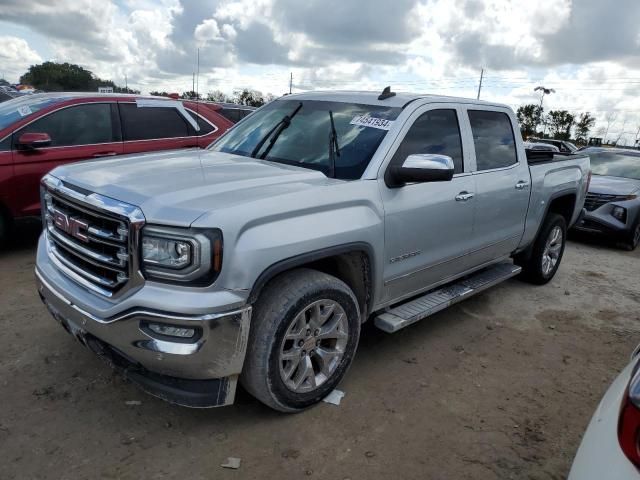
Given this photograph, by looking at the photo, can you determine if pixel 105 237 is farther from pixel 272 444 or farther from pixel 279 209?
pixel 272 444

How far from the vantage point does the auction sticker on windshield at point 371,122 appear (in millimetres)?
3427

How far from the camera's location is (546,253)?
5.61 meters

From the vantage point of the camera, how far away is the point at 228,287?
2391 mm

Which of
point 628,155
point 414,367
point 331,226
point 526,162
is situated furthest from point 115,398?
point 628,155

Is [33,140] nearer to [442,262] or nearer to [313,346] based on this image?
[313,346]

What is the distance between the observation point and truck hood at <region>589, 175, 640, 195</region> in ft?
27.1

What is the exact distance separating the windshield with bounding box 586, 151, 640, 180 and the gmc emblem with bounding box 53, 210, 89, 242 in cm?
923

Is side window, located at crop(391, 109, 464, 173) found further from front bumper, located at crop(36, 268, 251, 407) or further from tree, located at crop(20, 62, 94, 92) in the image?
tree, located at crop(20, 62, 94, 92)

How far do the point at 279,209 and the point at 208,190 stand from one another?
0.39 m

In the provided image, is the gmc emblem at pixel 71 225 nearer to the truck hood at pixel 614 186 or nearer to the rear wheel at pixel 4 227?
the rear wheel at pixel 4 227

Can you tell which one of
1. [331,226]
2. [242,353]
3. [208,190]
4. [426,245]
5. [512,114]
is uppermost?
[512,114]

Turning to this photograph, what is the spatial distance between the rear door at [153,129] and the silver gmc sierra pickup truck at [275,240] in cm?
246

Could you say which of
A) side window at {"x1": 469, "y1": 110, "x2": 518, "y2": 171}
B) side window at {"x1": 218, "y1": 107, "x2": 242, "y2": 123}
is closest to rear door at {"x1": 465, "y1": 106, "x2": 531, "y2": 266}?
side window at {"x1": 469, "y1": 110, "x2": 518, "y2": 171}

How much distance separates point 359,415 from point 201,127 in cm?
500
